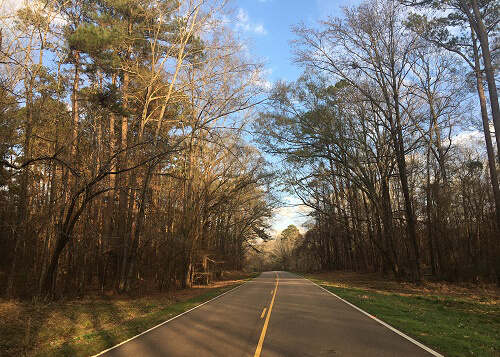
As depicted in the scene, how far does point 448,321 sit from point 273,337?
17.9 ft

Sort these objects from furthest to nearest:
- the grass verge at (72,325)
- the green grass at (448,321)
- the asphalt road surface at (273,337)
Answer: the grass verge at (72,325) → the green grass at (448,321) → the asphalt road surface at (273,337)

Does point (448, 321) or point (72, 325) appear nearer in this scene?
point (448, 321)

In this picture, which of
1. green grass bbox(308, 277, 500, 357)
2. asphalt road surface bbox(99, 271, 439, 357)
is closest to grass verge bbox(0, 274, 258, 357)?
asphalt road surface bbox(99, 271, 439, 357)

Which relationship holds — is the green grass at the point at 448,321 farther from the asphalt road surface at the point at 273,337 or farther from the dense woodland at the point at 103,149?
the dense woodland at the point at 103,149

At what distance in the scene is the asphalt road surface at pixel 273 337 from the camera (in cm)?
615

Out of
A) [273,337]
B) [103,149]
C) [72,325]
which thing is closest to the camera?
[273,337]

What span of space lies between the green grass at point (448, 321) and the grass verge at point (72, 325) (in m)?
6.78

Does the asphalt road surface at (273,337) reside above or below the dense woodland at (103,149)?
below

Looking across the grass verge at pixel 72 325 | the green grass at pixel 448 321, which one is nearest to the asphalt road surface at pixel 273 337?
the green grass at pixel 448 321

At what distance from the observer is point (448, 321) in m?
9.27

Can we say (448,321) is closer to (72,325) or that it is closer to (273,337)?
(273,337)

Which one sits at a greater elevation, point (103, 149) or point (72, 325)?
point (103, 149)

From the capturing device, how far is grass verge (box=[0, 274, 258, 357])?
7.29m

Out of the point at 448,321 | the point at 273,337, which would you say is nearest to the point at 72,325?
the point at 273,337
